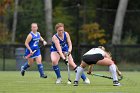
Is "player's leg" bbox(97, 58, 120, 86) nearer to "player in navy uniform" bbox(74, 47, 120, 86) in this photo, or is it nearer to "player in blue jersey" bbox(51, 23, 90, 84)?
"player in navy uniform" bbox(74, 47, 120, 86)

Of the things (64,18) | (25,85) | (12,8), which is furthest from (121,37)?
(25,85)

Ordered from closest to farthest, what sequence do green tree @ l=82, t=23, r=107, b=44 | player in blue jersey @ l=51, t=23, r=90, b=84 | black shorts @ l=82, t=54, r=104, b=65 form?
black shorts @ l=82, t=54, r=104, b=65
player in blue jersey @ l=51, t=23, r=90, b=84
green tree @ l=82, t=23, r=107, b=44

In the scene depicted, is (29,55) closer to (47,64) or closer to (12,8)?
(47,64)

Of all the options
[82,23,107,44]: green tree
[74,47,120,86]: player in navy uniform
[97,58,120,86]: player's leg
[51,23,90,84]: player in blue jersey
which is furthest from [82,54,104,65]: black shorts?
[82,23,107,44]: green tree

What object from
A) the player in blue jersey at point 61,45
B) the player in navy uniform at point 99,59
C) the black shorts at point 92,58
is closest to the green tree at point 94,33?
the player in blue jersey at point 61,45

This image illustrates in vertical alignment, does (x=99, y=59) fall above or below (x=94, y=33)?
below

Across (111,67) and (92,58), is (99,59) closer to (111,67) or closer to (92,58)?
(92,58)

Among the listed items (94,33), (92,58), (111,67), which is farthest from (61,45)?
(94,33)

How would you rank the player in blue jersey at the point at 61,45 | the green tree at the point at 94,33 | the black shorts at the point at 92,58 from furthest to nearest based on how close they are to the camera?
the green tree at the point at 94,33 < the player in blue jersey at the point at 61,45 < the black shorts at the point at 92,58

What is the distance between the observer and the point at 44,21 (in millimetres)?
38219

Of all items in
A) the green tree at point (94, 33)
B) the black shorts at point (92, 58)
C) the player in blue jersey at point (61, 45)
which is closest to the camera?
the black shorts at point (92, 58)

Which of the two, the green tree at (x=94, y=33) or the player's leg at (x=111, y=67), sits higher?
the green tree at (x=94, y=33)

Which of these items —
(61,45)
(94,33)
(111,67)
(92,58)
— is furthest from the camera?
(94,33)

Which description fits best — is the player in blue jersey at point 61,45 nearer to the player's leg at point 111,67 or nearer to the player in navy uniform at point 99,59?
the player in navy uniform at point 99,59
